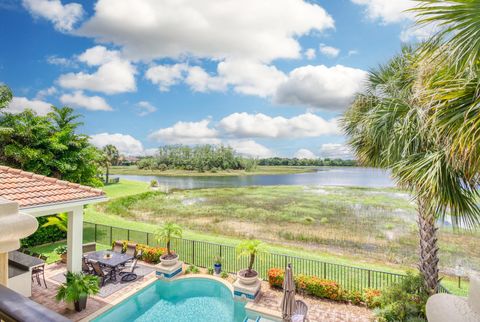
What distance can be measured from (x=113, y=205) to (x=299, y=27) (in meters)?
26.8

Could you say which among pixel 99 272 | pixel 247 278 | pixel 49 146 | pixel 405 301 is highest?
pixel 49 146

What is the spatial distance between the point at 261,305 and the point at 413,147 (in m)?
6.99

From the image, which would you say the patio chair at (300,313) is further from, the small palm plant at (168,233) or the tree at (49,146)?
the tree at (49,146)

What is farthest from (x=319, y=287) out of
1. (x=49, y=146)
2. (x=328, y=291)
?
(x=49, y=146)

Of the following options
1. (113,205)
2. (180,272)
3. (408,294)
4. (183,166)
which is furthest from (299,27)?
(183,166)

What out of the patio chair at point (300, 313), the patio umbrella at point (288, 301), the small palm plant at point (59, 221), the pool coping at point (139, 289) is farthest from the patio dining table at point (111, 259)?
the patio chair at point (300, 313)

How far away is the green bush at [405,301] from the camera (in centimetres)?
732

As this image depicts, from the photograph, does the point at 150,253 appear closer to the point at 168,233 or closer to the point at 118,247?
the point at 118,247

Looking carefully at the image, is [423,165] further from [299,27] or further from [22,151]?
[22,151]

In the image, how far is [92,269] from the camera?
11.2m

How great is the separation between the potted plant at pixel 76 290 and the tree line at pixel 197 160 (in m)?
88.8

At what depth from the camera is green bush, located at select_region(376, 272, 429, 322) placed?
24.0ft

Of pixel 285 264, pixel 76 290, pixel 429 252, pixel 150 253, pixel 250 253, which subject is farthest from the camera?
pixel 150 253

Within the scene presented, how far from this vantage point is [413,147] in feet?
22.5
